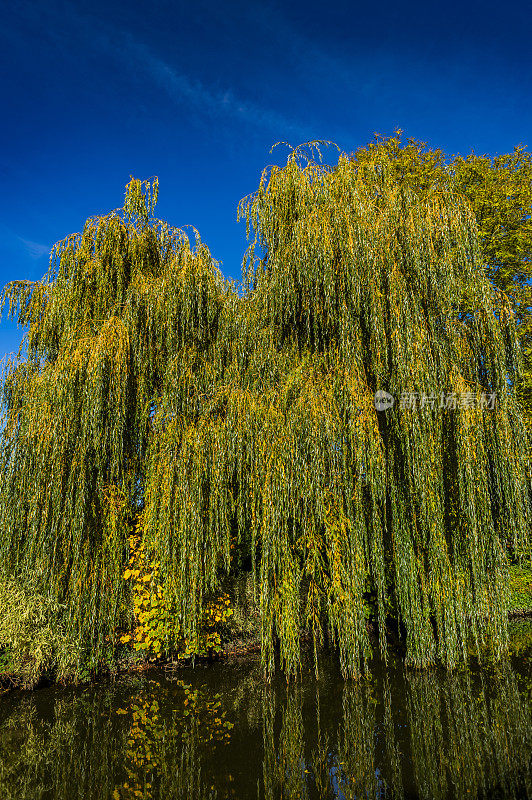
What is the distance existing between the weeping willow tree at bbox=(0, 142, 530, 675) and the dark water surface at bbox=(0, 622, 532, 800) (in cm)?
63

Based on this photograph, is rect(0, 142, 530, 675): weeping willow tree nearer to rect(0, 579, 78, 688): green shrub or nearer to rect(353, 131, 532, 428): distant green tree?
rect(0, 579, 78, 688): green shrub

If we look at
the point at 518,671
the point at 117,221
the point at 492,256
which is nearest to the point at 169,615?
the point at 518,671

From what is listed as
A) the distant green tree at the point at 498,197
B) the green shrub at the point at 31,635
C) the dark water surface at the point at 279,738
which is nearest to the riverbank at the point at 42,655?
the green shrub at the point at 31,635

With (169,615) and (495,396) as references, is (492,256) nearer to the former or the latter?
(495,396)

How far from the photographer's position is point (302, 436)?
6652 millimetres

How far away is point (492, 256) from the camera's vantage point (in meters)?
14.7

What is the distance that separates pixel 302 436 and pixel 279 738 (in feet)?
11.8

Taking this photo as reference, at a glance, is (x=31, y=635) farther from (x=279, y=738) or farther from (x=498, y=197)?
(x=498, y=197)

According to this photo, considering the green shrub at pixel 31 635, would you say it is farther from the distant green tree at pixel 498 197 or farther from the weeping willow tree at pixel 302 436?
the distant green tree at pixel 498 197

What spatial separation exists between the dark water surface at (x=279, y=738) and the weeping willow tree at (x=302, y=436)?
2.06ft

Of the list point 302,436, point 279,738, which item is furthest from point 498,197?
point 279,738

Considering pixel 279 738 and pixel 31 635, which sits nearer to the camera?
pixel 279 738

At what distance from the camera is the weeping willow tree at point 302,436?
6680 millimetres

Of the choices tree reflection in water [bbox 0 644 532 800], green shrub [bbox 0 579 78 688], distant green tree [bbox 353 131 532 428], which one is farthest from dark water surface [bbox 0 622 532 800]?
distant green tree [bbox 353 131 532 428]
